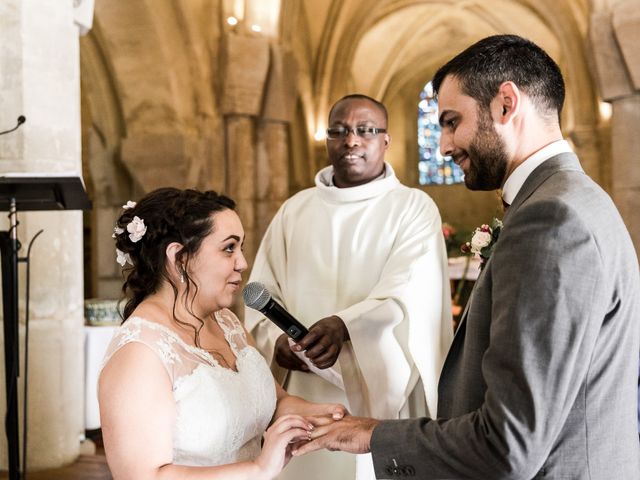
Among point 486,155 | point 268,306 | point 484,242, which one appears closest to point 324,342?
point 268,306

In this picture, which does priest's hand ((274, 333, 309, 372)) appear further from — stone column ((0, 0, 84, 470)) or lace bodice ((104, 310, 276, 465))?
stone column ((0, 0, 84, 470))

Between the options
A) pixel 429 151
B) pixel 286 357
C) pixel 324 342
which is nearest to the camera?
pixel 324 342

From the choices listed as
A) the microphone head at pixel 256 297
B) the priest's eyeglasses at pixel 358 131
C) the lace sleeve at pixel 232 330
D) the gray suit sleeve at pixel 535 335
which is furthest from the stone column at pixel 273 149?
the gray suit sleeve at pixel 535 335

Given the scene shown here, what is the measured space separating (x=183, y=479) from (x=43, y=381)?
369cm

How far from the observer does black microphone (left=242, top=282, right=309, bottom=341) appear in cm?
239

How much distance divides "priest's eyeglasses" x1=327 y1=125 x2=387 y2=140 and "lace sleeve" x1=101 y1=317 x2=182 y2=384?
150cm

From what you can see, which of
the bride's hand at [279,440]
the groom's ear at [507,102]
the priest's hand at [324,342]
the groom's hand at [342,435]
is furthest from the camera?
the priest's hand at [324,342]

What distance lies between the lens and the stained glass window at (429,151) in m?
21.2

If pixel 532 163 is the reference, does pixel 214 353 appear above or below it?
below

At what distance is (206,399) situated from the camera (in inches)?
86.3

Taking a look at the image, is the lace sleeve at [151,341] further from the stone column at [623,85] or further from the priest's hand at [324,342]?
the stone column at [623,85]

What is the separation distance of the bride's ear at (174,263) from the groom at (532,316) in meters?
0.79

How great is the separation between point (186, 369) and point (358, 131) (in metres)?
1.56

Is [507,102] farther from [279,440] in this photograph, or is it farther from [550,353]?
[279,440]
